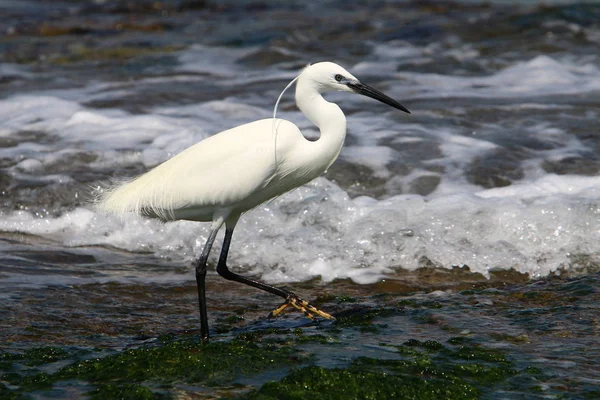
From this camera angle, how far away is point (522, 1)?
55.6ft

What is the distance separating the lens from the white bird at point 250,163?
466 centimetres

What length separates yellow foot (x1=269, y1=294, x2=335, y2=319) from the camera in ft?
16.3

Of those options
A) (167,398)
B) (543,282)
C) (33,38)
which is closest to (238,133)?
(167,398)

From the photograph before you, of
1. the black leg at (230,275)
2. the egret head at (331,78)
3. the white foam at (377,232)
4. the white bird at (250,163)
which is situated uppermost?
the egret head at (331,78)

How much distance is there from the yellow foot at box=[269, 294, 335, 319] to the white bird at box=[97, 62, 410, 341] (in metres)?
0.04

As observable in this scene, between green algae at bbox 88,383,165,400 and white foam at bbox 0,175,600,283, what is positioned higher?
green algae at bbox 88,383,165,400

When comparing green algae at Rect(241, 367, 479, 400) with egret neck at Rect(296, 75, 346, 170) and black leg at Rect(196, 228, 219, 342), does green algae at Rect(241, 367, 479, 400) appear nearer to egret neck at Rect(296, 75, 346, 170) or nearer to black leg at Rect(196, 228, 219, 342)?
black leg at Rect(196, 228, 219, 342)

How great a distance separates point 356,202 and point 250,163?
7.82ft

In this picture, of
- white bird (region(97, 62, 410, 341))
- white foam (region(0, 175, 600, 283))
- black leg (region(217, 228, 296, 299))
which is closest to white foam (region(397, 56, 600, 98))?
white foam (region(0, 175, 600, 283))

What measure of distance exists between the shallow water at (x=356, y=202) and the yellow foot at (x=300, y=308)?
0.25 ft

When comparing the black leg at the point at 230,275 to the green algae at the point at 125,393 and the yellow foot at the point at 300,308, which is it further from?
the green algae at the point at 125,393

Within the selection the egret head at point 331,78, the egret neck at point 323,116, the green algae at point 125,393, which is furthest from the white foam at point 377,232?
the green algae at point 125,393

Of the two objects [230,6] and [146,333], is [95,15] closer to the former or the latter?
[230,6]

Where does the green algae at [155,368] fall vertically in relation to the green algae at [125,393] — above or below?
below
